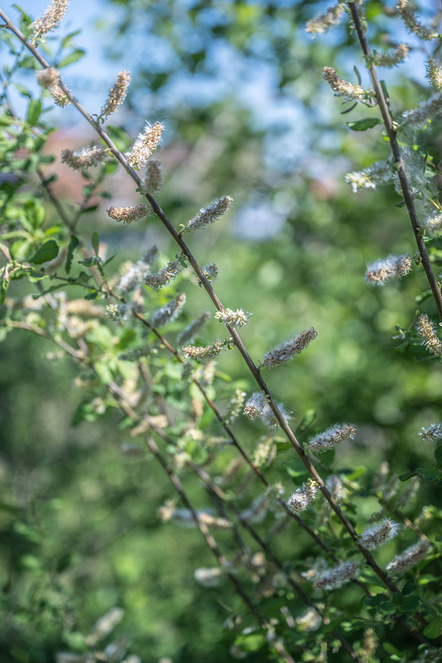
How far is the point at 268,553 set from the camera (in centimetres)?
124

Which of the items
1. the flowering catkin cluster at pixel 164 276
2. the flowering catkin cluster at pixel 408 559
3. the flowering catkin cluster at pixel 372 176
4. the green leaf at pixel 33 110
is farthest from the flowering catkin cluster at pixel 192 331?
the green leaf at pixel 33 110

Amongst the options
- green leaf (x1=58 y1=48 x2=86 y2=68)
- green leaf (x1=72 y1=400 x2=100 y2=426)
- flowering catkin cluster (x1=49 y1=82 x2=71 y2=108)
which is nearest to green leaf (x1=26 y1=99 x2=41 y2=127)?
green leaf (x1=58 y1=48 x2=86 y2=68)

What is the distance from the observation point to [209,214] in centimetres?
76

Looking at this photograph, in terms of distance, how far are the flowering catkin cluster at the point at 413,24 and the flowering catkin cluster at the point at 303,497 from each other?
1.77 feet

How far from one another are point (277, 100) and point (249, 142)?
52cm

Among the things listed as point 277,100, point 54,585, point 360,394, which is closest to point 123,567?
point 54,585

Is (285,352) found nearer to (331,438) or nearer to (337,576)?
(331,438)

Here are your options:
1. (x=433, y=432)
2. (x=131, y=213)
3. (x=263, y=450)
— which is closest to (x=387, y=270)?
(x=433, y=432)

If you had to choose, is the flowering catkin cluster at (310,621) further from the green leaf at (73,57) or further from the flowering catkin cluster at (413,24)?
the green leaf at (73,57)

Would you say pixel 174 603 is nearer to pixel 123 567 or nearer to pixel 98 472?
pixel 123 567

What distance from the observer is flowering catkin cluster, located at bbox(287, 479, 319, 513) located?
761 millimetres

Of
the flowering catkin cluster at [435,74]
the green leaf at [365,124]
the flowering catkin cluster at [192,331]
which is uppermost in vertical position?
the flowering catkin cluster at [435,74]

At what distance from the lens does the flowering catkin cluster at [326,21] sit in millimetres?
683

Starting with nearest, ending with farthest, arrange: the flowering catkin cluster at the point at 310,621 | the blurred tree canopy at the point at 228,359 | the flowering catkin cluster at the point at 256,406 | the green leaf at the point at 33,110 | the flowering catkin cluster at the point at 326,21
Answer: the flowering catkin cluster at the point at 326,21 → the flowering catkin cluster at the point at 256,406 → the flowering catkin cluster at the point at 310,621 → the green leaf at the point at 33,110 → the blurred tree canopy at the point at 228,359
